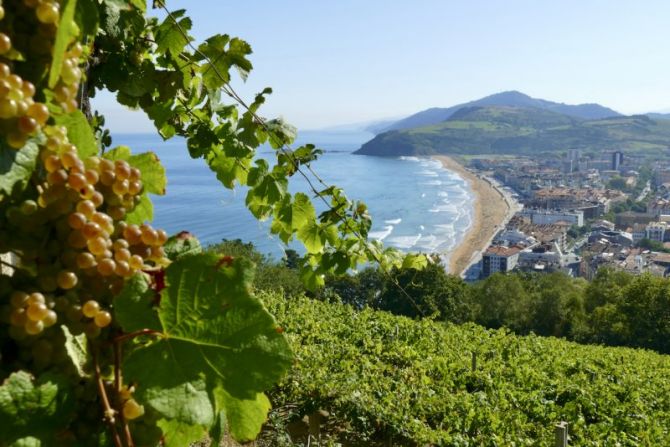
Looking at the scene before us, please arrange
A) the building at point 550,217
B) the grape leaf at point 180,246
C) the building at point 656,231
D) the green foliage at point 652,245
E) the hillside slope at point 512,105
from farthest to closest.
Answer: the hillside slope at point 512,105
the building at point 550,217
the building at point 656,231
the green foliage at point 652,245
the grape leaf at point 180,246

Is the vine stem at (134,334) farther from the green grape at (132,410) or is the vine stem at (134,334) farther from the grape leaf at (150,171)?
the grape leaf at (150,171)

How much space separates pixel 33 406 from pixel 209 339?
0.13 metres

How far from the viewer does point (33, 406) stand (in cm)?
43

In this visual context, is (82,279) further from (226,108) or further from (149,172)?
Answer: (226,108)

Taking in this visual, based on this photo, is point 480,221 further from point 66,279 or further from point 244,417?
point 66,279

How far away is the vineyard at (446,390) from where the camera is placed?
4098mm

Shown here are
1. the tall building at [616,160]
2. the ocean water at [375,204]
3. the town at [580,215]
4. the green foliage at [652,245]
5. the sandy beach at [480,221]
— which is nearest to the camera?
the ocean water at [375,204]

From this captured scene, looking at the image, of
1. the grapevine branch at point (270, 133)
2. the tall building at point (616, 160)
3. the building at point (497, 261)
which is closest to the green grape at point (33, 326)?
the grapevine branch at point (270, 133)

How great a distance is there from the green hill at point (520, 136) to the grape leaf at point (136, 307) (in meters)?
98.5

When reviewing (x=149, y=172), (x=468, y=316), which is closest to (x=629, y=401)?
(x=149, y=172)

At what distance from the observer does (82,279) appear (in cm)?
46

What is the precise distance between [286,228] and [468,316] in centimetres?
2520

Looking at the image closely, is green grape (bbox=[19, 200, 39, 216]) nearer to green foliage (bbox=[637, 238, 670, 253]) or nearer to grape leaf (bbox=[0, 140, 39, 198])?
grape leaf (bbox=[0, 140, 39, 198])

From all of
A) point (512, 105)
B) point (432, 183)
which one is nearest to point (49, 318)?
point (432, 183)
